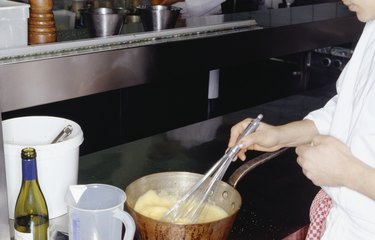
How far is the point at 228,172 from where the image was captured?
1.64m

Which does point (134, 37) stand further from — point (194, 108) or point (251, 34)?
point (194, 108)

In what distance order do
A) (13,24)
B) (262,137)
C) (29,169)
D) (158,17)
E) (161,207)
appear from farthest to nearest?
1. (158,17)
2. (13,24)
3. (262,137)
4. (161,207)
5. (29,169)

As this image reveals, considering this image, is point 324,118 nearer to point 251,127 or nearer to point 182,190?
point 251,127

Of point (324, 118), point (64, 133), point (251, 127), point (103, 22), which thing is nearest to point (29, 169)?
point (64, 133)

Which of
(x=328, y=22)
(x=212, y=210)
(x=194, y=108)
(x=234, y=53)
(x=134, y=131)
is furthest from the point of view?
(x=194, y=108)

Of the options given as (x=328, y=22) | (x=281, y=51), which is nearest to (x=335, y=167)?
(x=281, y=51)

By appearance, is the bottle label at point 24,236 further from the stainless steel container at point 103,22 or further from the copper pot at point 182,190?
the stainless steel container at point 103,22

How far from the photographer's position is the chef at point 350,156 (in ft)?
3.56

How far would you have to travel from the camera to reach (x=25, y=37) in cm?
169

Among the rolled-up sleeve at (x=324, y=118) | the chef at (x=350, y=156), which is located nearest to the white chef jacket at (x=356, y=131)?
the chef at (x=350, y=156)

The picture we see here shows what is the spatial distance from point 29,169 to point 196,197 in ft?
1.29

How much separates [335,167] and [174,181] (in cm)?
38

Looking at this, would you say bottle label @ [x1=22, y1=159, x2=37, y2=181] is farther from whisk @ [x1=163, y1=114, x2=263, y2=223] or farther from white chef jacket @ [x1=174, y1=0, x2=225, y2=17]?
white chef jacket @ [x1=174, y1=0, x2=225, y2=17]

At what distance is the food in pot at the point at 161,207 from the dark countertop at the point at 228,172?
96 mm
